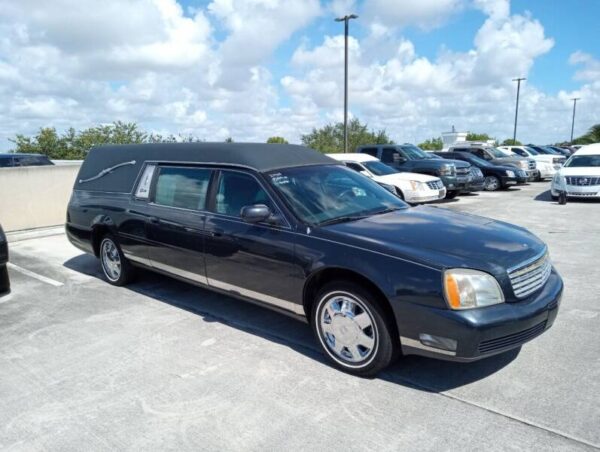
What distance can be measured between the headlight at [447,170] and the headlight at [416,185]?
7.23 ft

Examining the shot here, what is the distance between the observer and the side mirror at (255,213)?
4.06m

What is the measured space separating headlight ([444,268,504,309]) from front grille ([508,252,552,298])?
0.18m

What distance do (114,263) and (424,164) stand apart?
1163 cm

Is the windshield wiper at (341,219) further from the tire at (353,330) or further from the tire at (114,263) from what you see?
the tire at (114,263)

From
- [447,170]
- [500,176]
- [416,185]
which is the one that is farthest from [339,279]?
[500,176]

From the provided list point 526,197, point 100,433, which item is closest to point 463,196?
point 526,197

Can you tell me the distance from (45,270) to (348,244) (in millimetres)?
5340

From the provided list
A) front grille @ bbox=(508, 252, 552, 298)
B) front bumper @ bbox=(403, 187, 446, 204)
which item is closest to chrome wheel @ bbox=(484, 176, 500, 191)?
front bumper @ bbox=(403, 187, 446, 204)

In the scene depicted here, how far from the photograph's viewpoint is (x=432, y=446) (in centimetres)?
282

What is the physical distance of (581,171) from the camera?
575 inches

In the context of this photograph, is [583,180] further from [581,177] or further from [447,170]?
[447,170]

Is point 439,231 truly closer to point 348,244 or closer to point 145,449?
point 348,244

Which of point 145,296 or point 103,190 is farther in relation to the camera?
point 103,190

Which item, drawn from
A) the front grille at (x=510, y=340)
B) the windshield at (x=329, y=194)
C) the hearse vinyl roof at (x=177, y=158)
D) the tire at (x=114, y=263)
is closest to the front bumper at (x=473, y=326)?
the front grille at (x=510, y=340)
